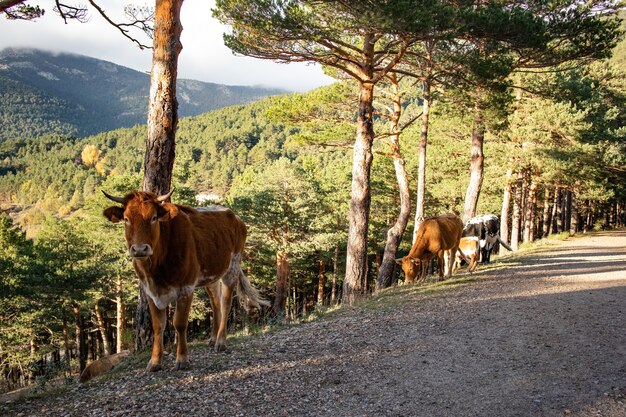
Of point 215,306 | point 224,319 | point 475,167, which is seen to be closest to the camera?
point 224,319

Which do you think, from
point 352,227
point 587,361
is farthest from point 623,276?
point 587,361

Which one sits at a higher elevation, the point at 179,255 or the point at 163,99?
the point at 163,99

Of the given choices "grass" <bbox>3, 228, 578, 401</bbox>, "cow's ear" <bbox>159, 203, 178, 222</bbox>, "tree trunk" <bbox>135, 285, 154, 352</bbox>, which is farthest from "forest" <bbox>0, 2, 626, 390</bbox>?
"cow's ear" <bbox>159, 203, 178, 222</bbox>

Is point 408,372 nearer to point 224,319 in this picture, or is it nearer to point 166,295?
point 224,319

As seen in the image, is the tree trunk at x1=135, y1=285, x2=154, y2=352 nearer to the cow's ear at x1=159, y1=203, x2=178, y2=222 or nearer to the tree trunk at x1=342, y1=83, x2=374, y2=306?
the cow's ear at x1=159, y1=203, x2=178, y2=222

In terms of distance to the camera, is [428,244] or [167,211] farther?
[428,244]

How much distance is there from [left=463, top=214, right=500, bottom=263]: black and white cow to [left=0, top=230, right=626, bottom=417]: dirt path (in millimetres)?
7953

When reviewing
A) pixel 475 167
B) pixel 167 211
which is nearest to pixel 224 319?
pixel 167 211

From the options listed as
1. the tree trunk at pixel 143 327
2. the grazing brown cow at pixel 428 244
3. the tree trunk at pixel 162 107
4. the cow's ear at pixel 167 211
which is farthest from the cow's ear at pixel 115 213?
the grazing brown cow at pixel 428 244

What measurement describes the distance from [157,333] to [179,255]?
957mm

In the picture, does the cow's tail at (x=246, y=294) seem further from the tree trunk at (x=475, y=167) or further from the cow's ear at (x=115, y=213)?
the tree trunk at (x=475, y=167)

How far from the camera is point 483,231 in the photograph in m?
17.6

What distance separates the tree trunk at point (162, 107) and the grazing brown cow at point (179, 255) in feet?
3.87

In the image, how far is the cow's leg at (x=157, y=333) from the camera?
5492 millimetres
